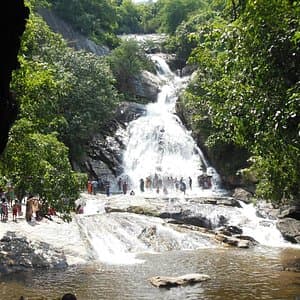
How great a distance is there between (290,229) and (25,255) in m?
13.6

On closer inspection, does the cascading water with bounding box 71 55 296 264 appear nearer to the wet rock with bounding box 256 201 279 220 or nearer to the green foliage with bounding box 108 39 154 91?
the wet rock with bounding box 256 201 279 220

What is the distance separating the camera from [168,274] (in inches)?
610

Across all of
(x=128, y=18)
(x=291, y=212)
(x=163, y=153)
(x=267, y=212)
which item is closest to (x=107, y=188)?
(x=163, y=153)

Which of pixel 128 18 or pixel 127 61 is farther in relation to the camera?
pixel 128 18

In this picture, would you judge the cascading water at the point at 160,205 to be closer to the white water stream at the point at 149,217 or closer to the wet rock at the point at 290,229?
the white water stream at the point at 149,217

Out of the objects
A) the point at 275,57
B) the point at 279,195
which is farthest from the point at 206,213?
the point at 275,57

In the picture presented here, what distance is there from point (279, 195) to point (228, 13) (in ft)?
30.3

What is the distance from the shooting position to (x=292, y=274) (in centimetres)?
1550

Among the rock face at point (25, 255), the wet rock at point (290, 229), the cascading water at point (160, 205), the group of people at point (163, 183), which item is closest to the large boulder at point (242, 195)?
the cascading water at point (160, 205)

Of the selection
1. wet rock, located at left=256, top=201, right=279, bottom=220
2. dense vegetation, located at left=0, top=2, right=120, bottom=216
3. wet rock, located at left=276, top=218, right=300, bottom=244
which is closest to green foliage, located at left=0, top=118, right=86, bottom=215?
dense vegetation, located at left=0, top=2, right=120, bottom=216

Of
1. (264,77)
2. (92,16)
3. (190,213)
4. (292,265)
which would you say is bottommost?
(292,265)

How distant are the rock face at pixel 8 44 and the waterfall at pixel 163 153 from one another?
3231 cm

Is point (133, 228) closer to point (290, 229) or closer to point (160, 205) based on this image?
point (160, 205)

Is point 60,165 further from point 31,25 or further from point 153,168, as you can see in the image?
point 153,168
